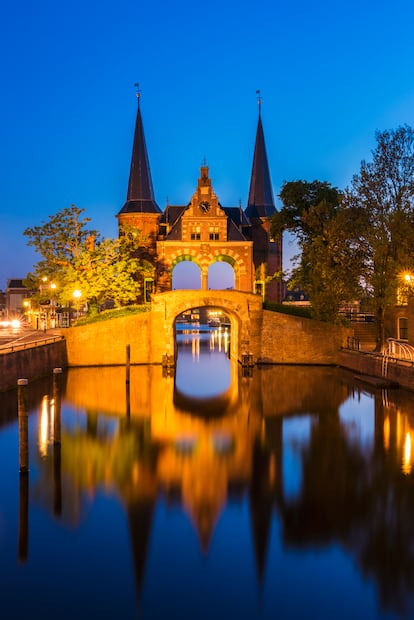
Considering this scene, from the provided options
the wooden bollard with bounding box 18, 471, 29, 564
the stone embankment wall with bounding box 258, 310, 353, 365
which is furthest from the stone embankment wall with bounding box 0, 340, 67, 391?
the stone embankment wall with bounding box 258, 310, 353, 365

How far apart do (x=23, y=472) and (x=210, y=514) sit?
5001 mm

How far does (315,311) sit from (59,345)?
51.2 ft

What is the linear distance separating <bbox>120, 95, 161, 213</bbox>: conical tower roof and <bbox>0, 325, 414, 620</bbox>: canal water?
30.9 m

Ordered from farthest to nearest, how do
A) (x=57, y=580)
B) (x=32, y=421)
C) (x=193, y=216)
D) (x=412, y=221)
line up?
1. (x=193, y=216)
2. (x=412, y=221)
3. (x=32, y=421)
4. (x=57, y=580)

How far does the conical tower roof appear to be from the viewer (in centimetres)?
5097

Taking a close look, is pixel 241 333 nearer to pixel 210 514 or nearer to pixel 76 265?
pixel 76 265

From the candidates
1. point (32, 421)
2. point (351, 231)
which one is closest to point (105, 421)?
point (32, 421)

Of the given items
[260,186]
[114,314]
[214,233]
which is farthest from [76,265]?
[260,186]

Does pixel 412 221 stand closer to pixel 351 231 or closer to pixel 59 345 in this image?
pixel 351 231

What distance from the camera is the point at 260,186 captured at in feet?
184

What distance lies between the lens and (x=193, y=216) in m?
48.4

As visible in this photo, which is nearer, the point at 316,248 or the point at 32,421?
the point at 32,421

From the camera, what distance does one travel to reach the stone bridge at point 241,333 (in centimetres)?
3538

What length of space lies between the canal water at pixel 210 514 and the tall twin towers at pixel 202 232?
27029mm
